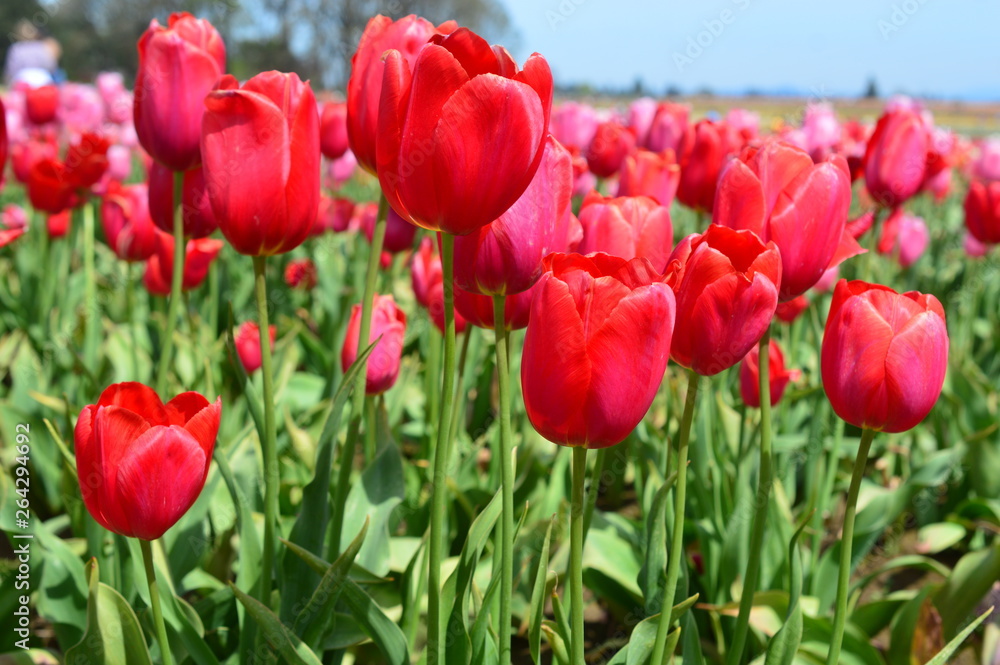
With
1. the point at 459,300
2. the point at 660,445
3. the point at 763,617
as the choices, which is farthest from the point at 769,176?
the point at 660,445

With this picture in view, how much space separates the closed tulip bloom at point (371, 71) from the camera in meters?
1.05

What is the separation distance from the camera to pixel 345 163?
551cm

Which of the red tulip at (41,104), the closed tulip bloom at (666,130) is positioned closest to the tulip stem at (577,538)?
the closed tulip bloom at (666,130)

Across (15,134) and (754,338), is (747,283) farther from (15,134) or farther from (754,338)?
(15,134)

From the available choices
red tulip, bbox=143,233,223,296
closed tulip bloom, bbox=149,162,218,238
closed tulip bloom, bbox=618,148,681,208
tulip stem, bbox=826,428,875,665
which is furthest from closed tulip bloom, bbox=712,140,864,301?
red tulip, bbox=143,233,223,296

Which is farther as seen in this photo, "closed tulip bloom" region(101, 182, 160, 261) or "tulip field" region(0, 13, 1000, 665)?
"closed tulip bloom" region(101, 182, 160, 261)

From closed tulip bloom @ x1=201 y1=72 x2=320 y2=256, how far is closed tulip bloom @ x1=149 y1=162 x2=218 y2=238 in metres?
0.41

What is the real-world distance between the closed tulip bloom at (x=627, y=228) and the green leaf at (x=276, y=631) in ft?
2.05

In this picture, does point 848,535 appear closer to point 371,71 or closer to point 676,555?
point 676,555

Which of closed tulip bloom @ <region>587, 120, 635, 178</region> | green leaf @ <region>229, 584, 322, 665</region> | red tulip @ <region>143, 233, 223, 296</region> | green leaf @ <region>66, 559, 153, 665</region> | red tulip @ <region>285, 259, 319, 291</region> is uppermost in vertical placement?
closed tulip bloom @ <region>587, 120, 635, 178</region>

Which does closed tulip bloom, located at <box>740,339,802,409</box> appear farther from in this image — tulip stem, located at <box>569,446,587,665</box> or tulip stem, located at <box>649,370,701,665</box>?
tulip stem, located at <box>569,446,587,665</box>

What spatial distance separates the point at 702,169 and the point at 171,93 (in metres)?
1.18

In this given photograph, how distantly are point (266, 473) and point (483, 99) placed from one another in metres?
0.67

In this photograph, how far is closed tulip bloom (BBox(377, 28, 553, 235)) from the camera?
761 mm
